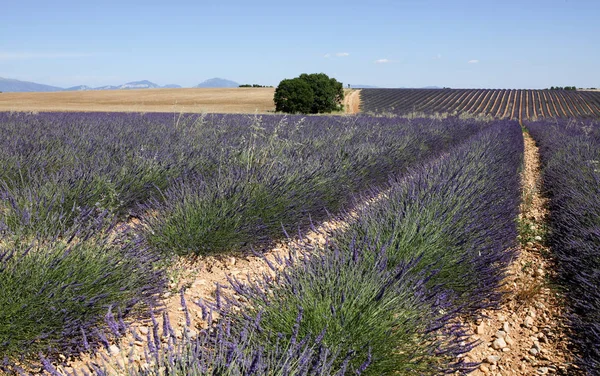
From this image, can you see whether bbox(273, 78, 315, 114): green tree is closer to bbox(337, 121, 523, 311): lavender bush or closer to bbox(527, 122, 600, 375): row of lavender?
bbox(527, 122, 600, 375): row of lavender

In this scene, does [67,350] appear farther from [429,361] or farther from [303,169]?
[303,169]

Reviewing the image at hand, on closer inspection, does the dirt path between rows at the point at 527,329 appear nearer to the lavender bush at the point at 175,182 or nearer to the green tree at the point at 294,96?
the lavender bush at the point at 175,182

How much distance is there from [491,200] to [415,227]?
79.3 inches

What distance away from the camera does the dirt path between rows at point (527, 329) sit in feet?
8.18

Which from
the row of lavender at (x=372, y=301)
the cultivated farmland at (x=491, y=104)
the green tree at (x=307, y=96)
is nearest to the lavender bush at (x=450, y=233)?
the row of lavender at (x=372, y=301)

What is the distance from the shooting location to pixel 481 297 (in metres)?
3.06

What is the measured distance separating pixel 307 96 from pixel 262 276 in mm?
35922

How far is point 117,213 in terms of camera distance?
4164 mm

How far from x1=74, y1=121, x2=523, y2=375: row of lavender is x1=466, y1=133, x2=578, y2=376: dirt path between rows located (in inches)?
5.3

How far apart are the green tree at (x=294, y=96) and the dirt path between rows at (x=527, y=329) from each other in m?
33.9

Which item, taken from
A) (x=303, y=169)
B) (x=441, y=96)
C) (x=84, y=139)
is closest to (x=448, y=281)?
(x=303, y=169)

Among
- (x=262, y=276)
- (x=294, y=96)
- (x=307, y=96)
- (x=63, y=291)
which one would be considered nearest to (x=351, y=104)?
(x=307, y=96)

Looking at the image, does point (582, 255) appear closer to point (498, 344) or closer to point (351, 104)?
point (498, 344)

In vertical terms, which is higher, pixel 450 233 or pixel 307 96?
pixel 307 96
